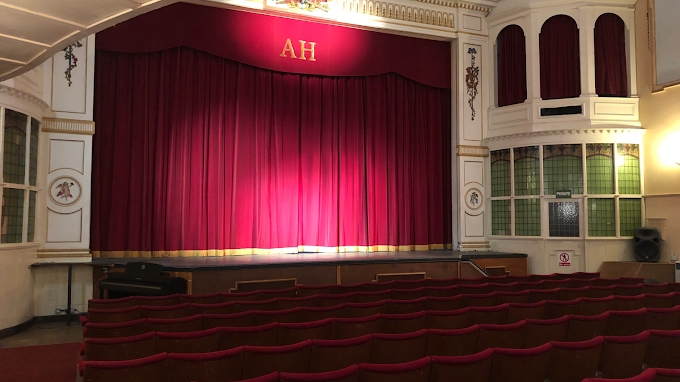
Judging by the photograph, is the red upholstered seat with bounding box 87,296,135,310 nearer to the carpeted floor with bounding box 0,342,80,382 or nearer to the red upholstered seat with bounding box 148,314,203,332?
the carpeted floor with bounding box 0,342,80,382

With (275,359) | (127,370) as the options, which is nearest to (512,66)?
(275,359)

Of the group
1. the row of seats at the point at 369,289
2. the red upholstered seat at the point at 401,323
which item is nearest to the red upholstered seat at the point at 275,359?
the red upholstered seat at the point at 401,323

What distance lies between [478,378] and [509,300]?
284cm

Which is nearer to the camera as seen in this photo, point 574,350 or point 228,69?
point 574,350

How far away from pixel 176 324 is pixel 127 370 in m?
1.37

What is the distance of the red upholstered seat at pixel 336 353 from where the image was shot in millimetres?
3416

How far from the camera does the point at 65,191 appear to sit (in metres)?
8.65

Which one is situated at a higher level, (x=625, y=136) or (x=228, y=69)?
(x=228, y=69)

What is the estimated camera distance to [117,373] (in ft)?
9.68

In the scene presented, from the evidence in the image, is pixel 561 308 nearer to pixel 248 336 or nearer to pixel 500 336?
pixel 500 336

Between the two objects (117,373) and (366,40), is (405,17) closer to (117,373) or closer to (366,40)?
(366,40)

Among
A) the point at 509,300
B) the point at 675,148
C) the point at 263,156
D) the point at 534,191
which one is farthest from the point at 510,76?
the point at 509,300

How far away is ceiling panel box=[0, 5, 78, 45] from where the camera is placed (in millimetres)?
3602

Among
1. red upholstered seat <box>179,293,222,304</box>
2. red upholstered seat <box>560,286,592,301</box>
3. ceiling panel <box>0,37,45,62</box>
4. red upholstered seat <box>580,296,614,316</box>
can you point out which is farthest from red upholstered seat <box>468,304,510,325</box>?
ceiling panel <box>0,37,45,62</box>
